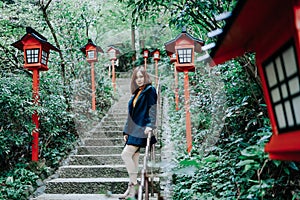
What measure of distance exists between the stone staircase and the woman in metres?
0.45

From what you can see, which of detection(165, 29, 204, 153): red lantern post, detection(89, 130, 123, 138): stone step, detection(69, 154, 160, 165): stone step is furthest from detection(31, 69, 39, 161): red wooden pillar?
detection(165, 29, 204, 153): red lantern post

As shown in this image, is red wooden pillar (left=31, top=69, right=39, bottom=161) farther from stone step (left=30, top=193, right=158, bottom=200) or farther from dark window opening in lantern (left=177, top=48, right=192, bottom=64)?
dark window opening in lantern (left=177, top=48, right=192, bottom=64)

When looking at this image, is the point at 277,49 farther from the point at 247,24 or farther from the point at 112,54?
the point at 112,54

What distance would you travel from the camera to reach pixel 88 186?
482 centimetres

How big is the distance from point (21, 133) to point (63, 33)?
12.6 feet

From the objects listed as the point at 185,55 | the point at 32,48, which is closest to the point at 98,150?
the point at 32,48

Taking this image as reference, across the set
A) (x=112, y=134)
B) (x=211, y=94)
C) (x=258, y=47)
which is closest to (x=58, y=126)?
(x=112, y=134)

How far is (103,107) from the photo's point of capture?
10109 millimetres

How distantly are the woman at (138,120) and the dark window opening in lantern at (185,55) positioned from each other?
2.35m

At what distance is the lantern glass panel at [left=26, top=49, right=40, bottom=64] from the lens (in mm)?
5676

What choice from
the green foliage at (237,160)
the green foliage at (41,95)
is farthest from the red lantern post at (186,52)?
the green foliage at (41,95)

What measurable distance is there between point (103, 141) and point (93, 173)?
63.9 inches

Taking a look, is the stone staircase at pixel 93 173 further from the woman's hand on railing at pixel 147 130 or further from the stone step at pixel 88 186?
the woman's hand on railing at pixel 147 130

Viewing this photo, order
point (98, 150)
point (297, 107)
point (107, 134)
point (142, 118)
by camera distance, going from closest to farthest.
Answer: point (297, 107) → point (142, 118) → point (98, 150) → point (107, 134)
